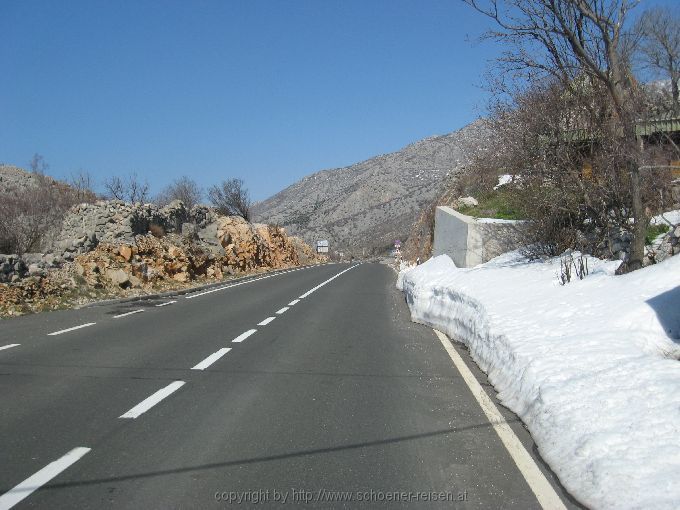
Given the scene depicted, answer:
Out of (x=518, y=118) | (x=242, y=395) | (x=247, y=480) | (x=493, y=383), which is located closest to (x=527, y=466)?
(x=247, y=480)

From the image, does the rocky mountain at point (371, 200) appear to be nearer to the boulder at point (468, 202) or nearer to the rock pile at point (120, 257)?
the rock pile at point (120, 257)

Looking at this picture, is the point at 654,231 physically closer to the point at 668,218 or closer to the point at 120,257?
the point at 668,218

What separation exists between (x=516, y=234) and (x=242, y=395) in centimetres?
1163

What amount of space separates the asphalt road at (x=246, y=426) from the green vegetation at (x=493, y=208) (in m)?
10.7

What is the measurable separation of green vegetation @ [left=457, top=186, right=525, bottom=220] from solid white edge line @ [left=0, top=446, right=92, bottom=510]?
54.6ft

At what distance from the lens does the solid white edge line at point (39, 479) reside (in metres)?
3.85

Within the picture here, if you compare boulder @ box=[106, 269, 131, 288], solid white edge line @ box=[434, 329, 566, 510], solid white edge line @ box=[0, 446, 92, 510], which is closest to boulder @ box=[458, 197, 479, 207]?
boulder @ box=[106, 269, 131, 288]

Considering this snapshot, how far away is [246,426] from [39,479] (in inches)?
69.7

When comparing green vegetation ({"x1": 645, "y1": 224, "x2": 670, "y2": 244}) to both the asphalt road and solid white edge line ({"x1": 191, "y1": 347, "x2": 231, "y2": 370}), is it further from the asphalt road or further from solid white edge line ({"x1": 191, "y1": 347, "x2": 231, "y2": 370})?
solid white edge line ({"x1": 191, "y1": 347, "x2": 231, "y2": 370})

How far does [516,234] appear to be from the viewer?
54.1 feet

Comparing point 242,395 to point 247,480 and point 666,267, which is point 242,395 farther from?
point 666,267

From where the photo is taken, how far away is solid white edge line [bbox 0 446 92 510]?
385 centimetres

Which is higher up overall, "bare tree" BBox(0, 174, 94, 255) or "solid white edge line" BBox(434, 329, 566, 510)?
"bare tree" BBox(0, 174, 94, 255)

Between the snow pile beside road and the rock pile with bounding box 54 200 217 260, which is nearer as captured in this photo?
the snow pile beside road
